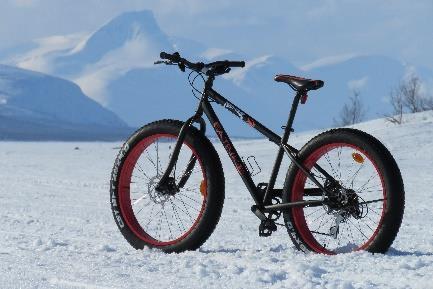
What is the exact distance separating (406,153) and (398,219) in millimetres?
20610

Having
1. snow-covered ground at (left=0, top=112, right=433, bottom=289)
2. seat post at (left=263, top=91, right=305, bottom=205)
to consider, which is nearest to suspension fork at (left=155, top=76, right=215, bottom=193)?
snow-covered ground at (left=0, top=112, right=433, bottom=289)

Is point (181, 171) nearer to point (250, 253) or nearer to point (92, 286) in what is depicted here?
point (250, 253)

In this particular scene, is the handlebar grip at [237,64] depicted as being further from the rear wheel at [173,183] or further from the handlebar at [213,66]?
the rear wheel at [173,183]

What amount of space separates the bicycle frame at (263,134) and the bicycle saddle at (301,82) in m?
0.06

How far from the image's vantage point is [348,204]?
4.24 meters

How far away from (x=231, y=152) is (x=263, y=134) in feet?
1.08

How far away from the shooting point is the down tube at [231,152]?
15.1 feet

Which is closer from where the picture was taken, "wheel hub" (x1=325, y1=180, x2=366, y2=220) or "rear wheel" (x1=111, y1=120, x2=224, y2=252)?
"wheel hub" (x1=325, y1=180, x2=366, y2=220)

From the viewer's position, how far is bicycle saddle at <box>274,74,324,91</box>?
Answer: 4.39 metres

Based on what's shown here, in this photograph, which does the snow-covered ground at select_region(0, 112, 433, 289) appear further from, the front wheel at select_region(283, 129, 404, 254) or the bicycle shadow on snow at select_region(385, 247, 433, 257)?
the front wheel at select_region(283, 129, 404, 254)

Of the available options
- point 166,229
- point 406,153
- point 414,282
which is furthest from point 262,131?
point 406,153

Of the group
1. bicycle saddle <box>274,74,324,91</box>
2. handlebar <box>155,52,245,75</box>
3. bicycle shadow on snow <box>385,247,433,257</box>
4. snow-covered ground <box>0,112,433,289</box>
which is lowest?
snow-covered ground <box>0,112,433,289</box>

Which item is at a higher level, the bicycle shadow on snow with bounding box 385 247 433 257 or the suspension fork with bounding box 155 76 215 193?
the suspension fork with bounding box 155 76 215 193

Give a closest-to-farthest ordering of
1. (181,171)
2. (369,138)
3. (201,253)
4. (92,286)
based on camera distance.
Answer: (92,286)
(369,138)
(201,253)
(181,171)
